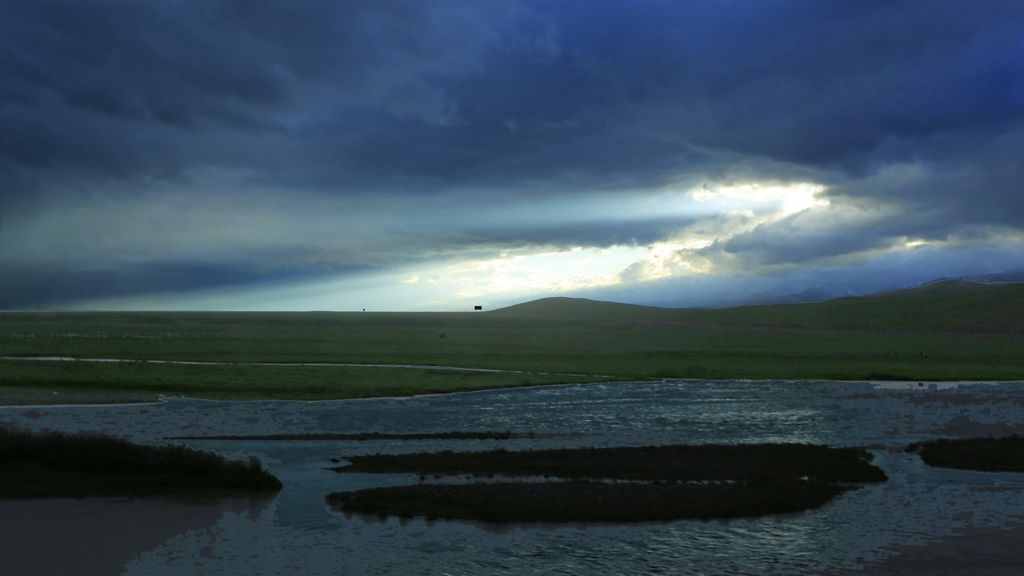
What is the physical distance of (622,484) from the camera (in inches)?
1126

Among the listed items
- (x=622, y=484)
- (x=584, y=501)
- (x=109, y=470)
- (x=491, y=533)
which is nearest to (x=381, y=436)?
(x=109, y=470)

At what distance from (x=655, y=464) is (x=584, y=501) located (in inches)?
299

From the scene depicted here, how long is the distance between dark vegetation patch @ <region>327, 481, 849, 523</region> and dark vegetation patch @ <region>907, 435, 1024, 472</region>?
8554 mm

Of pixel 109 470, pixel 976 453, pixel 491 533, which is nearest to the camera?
pixel 491 533

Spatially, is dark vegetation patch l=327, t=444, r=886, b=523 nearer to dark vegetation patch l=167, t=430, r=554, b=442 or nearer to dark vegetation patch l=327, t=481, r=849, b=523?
dark vegetation patch l=327, t=481, r=849, b=523

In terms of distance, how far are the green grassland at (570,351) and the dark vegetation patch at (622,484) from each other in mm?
30549

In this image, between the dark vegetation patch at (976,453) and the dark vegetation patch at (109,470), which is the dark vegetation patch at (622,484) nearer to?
the dark vegetation patch at (976,453)

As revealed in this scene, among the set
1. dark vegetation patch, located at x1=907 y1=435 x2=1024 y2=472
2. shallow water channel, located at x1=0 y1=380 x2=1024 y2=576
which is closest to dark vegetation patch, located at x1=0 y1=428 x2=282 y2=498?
shallow water channel, located at x1=0 y1=380 x2=1024 y2=576

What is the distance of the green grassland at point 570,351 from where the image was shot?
67688 millimetres

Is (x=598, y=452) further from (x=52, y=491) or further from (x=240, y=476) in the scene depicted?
(x=52, y=491)

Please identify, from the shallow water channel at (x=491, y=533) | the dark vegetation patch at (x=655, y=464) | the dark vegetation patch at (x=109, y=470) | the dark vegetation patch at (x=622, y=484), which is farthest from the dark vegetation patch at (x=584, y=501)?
the dark vegetation patch at (x=109, y=470)

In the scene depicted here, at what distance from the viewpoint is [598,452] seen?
34.9m

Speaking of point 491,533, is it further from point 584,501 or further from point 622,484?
point 622,484

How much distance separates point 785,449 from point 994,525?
13139mm
